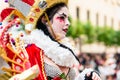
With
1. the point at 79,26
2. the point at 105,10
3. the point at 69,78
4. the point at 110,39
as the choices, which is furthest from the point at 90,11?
the point at 69,78

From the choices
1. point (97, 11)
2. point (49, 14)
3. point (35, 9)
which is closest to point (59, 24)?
point (49, 14)

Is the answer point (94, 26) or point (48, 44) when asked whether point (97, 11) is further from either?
point (48, 44)

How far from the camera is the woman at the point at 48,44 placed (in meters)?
4.26

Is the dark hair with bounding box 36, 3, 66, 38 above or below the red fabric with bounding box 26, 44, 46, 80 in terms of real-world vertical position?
above

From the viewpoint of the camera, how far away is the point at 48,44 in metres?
4.41

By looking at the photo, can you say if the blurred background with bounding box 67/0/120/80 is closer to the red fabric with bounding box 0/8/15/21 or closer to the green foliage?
the green foliage

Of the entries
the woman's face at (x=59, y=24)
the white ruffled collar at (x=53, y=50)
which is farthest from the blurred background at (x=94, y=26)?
the white ruffled collar at (x=53, y=50)

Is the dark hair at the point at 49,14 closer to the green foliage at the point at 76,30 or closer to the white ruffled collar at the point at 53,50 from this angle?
the white ruffled collar at the point at 53,50

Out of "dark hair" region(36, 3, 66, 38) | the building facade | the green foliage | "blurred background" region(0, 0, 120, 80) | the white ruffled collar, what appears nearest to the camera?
the white ruffled collar

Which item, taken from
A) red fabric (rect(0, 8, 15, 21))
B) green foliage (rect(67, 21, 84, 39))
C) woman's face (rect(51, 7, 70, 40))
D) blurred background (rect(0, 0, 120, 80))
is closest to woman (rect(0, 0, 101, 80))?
woman's face (rect(51, 7, 70, 40))

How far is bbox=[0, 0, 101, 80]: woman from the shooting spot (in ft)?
14.0

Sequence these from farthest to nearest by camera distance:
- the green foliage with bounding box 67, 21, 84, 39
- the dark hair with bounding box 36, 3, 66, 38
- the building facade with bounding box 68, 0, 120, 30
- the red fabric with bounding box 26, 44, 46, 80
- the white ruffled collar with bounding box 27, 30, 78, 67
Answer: the building facade with bounding box 68, 0, 120, 30 < the green foliage with bounding box 67, 21, 84, 39 < the dark hair with bounding box 36, 3, 66, 38 < the white ruffled collar with bounding box 27, 30, 78, 67 < the red fabric with bounding box 26, 44, 46, 80

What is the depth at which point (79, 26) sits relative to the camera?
35562 millimetres

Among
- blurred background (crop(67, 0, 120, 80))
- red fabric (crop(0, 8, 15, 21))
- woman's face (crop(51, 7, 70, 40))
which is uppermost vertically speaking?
red fabric (crop(0, 8, 15, 21))
